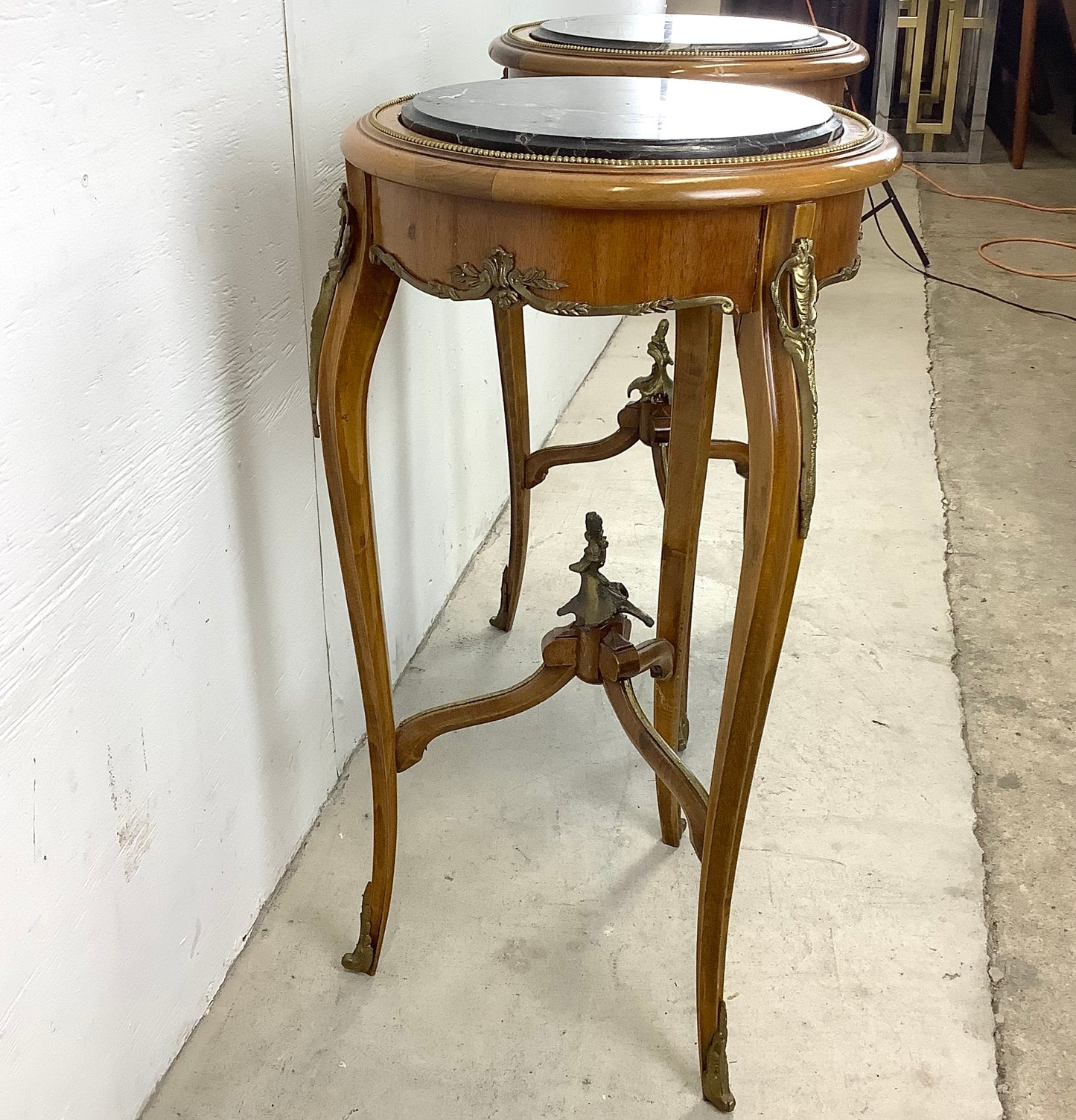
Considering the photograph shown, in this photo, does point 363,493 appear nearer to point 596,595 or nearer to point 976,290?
point 596,595

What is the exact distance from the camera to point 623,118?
0.85m

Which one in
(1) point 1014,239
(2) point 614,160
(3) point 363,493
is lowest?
(1) point 1014,239

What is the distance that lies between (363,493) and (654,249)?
1.12ft

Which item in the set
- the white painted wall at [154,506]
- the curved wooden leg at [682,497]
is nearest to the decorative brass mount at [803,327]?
the curved wooden leg at [682,497]

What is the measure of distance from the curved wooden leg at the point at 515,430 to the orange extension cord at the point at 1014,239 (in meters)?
1.70

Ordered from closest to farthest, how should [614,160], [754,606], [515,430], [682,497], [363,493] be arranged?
[614,160] → [754,606] → [363,493] → [682,497] → [515,430]

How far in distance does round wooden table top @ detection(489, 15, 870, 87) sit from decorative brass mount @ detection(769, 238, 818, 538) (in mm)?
502

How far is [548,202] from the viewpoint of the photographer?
0.78 m

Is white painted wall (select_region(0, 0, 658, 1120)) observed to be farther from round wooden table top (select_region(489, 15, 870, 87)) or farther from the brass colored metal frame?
the brass colored metal frame

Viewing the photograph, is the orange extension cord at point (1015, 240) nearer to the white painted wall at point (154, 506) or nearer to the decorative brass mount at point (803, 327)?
the white painted wall at point (154, 506)

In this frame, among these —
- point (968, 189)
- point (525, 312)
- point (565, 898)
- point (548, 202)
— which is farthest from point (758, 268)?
point (968, 189)

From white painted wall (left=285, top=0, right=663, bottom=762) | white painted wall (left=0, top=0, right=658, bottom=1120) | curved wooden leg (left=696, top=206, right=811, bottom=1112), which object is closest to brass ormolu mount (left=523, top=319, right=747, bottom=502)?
white painted wall (left=285, top=0, right=663, bottom=762)

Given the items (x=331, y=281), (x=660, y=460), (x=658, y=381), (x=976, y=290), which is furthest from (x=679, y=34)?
(x=976, y=290)

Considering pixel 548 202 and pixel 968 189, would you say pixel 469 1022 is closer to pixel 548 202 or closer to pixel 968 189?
pixel 548 202
